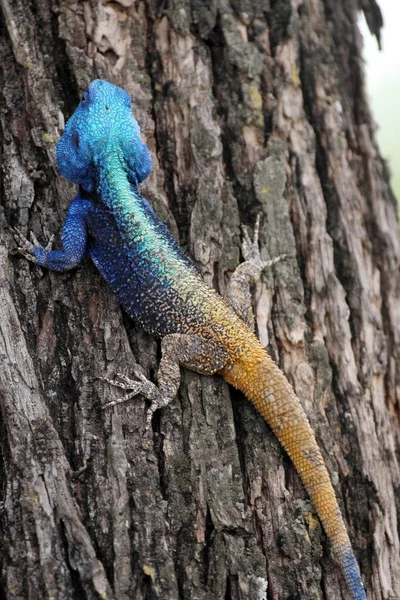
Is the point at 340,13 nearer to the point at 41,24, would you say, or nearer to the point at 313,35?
the point at 313,35

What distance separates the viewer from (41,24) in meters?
4.15

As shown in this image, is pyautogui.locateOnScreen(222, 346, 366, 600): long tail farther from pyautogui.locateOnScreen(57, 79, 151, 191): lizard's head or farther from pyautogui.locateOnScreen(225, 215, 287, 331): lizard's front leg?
pyautogui.locateOnScreen(57, 79, 151, 191): lizard's head

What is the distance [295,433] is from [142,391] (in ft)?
2.73

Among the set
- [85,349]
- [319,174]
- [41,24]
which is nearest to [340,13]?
[319,174]

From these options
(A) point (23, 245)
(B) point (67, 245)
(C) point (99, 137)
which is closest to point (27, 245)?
(A) point (23, 245)

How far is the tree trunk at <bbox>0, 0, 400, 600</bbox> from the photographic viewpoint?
118 inches

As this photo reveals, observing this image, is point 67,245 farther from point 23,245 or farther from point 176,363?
point 176,363

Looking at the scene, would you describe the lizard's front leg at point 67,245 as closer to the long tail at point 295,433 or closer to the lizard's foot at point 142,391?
the lizard's foot at point 142,391

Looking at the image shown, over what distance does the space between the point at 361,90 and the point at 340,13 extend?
64 centimetres

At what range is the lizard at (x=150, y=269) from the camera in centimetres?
352

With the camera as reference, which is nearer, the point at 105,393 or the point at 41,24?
the point at 105,393

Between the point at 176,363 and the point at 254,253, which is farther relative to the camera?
the point at 254,253

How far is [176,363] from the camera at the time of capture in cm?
355

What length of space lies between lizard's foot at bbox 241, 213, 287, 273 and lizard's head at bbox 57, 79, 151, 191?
716mm
